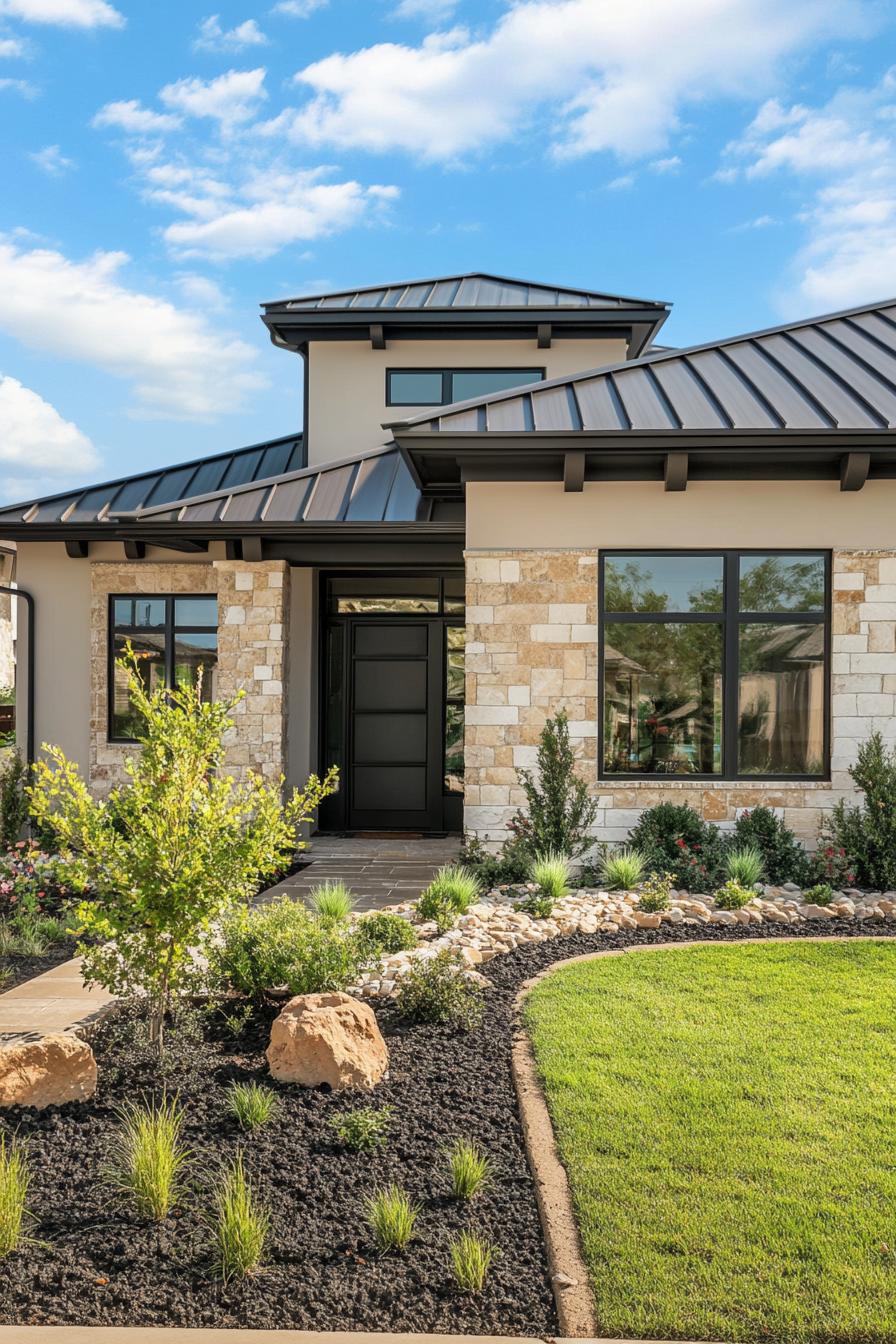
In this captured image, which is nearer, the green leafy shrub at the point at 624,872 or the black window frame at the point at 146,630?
the green leafy shrub at the point at 624,872

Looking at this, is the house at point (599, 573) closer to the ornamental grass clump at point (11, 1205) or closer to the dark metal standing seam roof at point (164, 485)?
the dark metal standing seam roof at point (164, 485)

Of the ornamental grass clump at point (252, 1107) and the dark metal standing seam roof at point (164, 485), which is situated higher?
the dark metal standing seam roof at point (164, 485)

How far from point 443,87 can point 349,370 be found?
3660 millimetres

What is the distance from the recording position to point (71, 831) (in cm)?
408

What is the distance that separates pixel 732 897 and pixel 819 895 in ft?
2.18

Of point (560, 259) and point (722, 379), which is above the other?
point (560, 259)

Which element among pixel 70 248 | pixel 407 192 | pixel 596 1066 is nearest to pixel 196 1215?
pixel 596 1066

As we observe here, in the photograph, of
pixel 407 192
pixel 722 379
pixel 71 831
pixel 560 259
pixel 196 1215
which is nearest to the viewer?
pixel 196 1215

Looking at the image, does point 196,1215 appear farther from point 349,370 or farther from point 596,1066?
point 349,370

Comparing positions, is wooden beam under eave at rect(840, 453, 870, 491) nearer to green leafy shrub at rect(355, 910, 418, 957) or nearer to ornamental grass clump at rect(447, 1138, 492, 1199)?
green leafy shrub at rect(355, 910, 418, 957)

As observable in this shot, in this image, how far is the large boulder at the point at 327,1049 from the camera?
401cm

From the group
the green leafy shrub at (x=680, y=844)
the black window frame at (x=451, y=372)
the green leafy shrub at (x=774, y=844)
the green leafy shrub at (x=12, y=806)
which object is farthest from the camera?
the black window frame at (x=451, y=372)

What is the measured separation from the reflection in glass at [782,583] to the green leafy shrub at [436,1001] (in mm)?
5017

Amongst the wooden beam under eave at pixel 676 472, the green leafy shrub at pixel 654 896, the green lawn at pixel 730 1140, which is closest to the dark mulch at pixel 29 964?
the green lawn at pixel 730 1140
